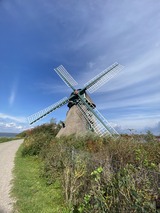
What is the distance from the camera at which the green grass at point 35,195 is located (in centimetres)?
671

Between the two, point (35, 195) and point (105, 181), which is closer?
point (105, 181)

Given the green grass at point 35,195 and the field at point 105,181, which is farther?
the green grass at point 35,195

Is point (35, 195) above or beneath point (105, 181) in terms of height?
above

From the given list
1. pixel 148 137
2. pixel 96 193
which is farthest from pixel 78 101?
pixel 96 193

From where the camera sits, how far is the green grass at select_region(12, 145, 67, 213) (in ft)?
22.0

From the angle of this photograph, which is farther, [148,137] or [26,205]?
[148,137]

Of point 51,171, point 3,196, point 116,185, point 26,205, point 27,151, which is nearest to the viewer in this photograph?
point 116,185

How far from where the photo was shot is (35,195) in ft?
26.5

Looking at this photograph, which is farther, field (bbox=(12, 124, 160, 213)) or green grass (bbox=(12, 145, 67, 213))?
green grass (bbox=(12, 145, 67, 213))

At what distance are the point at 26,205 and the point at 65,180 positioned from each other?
1.44 metres

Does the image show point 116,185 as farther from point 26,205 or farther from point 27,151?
point 27,151

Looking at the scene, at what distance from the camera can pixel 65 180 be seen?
6.98 m

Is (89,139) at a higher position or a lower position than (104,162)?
Result: higher

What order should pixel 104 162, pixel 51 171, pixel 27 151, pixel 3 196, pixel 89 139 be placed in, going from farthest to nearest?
pixel 27 151 → pixel 89 139 → pixel 51 171 → pixel 3 196 → pixel 104 162
